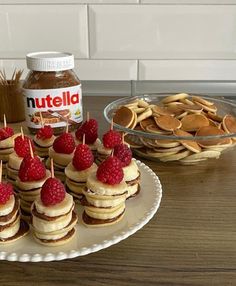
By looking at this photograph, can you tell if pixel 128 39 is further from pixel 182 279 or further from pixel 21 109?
pixel 182 279

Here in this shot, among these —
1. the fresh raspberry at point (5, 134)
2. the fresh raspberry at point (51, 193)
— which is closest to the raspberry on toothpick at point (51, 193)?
the fresh raspberry at point (51, 193)

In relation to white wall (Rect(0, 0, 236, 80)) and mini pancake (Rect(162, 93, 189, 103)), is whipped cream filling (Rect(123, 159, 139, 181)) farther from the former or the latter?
white wall (Rect(0, 0, 236, 80))

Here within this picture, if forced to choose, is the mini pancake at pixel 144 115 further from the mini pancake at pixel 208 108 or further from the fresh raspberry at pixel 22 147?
the fresh raspberry at pixel 22 147

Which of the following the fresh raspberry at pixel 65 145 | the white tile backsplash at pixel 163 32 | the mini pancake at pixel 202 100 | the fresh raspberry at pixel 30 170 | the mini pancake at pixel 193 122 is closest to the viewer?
the fresh raspberry at pixel 30 170

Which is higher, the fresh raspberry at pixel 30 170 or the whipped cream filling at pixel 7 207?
the fresh raspberry at pixel 30 170

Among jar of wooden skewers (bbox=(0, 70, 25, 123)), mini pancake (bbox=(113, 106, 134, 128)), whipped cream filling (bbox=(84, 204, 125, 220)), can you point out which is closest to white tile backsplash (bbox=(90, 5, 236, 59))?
jar of wooden skewers (bbox=(0, 70, 25, 123))

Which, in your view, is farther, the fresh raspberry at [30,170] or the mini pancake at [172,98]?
the mini pancake at [172,98]

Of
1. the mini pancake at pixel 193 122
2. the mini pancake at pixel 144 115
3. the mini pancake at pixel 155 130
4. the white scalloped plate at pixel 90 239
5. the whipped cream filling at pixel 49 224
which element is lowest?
the white scalloped plate at pixel 90 239

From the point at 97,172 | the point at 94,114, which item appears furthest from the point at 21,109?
the point at 97,172

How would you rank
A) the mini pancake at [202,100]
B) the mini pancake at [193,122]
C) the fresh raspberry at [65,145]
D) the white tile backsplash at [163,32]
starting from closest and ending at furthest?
the fresh raspberry at [65,145]
the mini pancake at [193,122]
the mini pancake at [202,100]
the white tile backsplash at [163,32]
